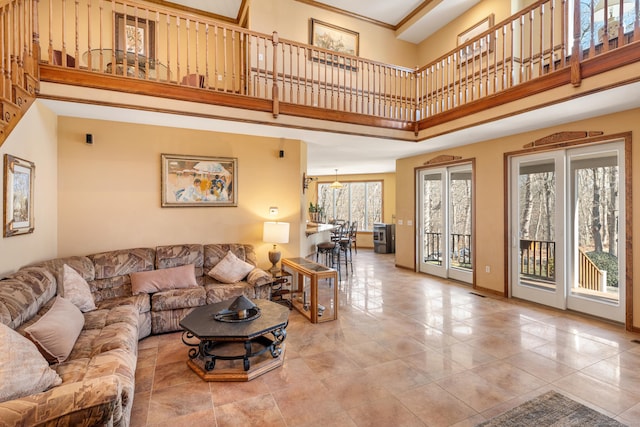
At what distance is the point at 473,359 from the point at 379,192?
8.09 metres

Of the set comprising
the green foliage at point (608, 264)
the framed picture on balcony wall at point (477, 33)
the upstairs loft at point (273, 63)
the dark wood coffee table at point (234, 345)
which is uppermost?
the framed picture on balcony wall at point (477, 33)

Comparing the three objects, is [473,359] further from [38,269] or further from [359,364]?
[38,269]

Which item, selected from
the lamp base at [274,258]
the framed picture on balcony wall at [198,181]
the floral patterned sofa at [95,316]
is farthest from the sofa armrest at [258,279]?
the framed picture on balcony wall at [198,181]

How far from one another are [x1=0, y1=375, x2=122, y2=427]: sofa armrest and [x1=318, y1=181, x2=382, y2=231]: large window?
9391 millimetres

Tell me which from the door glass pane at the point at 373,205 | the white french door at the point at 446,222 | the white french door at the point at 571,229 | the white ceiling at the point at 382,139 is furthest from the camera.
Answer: the door glass pane at the point at 373,205

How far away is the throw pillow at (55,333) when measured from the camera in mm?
2062

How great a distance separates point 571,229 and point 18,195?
6.60 m

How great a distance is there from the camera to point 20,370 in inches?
62.5

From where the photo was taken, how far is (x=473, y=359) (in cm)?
299

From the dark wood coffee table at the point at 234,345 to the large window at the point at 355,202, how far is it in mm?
7890

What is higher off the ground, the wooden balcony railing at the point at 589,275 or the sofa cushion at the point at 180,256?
the sofa cushion at the point at 180,256

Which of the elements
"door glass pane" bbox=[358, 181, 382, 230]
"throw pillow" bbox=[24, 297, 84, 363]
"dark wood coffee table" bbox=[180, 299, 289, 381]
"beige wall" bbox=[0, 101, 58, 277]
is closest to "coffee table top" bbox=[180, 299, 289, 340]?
"dark wood coffee table" bbox=[180, 299, 289, 381]

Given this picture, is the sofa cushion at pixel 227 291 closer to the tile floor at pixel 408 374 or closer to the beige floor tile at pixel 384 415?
the tile floor at pixel 408 374

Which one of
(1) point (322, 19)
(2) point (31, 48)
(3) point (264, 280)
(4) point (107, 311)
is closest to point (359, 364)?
(3) point (264, 280)
